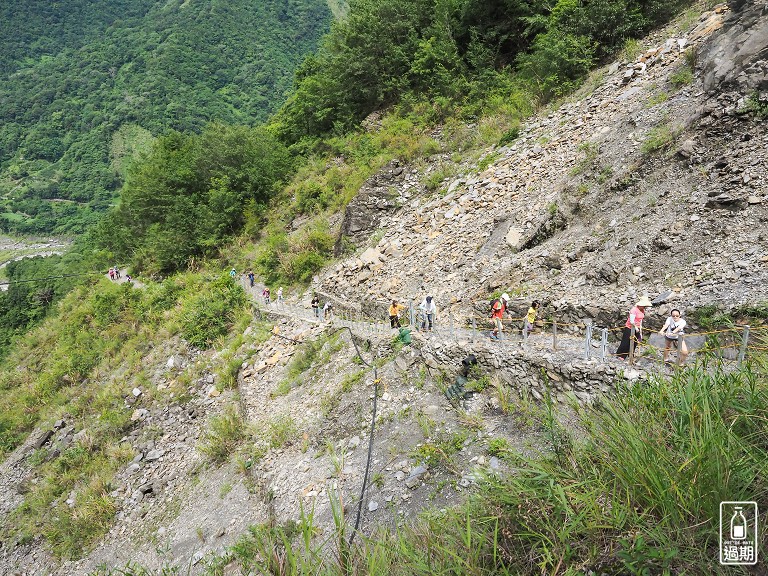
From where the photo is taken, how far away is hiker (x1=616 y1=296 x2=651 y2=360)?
7234mm

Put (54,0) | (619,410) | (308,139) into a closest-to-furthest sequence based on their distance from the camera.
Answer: (619,410) < (308,139) < (54,0)

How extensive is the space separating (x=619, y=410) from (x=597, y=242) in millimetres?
7530

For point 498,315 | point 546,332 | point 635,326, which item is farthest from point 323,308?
point 635,326

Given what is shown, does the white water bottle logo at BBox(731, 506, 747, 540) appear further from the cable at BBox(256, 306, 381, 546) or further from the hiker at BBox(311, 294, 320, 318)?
the hiker at BBox(311, 294, 320, 318)

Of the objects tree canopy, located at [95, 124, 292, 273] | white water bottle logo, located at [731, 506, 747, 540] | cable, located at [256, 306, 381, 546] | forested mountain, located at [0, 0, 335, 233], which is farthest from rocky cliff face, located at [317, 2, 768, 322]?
forested mountain, located at [0, 0, 335, 233]

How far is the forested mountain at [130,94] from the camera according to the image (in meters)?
118

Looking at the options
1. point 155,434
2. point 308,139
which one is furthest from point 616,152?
point 308,139

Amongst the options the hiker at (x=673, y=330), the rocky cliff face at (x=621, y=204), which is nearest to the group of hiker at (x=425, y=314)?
the rocky cliff face at (x=621, y=204)

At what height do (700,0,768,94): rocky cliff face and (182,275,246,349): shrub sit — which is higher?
(700,0,768,94): rocky cliff face

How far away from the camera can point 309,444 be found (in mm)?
9078

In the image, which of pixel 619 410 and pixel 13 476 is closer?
Answer: pixel 619 410

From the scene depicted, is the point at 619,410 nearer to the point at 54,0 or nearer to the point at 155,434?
the point at 155,434

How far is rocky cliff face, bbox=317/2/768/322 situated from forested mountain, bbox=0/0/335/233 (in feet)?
351

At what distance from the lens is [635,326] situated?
7.16 m
